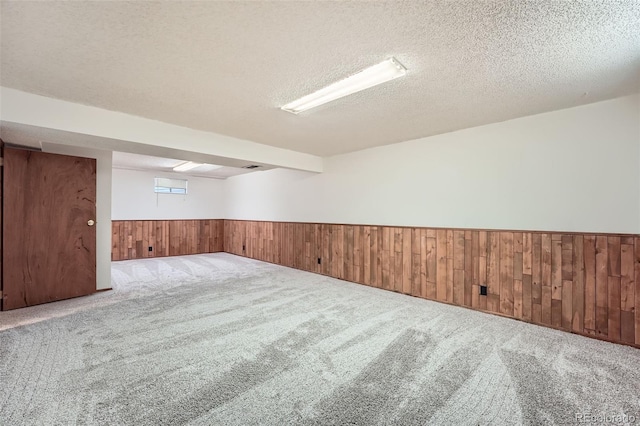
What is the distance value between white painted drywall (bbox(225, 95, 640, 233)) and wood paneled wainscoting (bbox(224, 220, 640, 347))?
0.57 ft

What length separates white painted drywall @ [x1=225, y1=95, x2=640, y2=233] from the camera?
263cm

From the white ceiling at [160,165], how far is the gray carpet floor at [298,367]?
3114mm

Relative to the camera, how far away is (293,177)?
6152mm

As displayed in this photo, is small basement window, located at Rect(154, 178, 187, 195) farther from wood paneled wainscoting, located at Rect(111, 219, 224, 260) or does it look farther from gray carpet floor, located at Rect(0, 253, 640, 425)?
gray carpet floor, located at Rect(0, 253, 640, 425)

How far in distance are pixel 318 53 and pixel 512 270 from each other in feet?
10.3

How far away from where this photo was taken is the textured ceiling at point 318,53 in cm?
151

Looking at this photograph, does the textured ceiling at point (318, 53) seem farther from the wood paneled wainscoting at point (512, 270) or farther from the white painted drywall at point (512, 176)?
the wood paneled wainscoting at point (512, 270)

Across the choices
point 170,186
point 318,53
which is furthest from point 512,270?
point 170,186

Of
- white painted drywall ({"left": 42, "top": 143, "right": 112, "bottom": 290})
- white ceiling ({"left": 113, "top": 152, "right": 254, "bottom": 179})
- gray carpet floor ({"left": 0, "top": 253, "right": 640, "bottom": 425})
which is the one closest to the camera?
gray carpet floor ({"left": 0, "top": 253, "right": 640, "bottom": 425})

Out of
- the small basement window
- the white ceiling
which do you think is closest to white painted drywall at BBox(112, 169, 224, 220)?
the small basement window

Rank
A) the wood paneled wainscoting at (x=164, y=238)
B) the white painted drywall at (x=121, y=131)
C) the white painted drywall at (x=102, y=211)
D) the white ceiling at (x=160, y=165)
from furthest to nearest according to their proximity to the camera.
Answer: the wood paneled wainscoting at (x=164, y=238)
the white ceiling at (x=160, y=165)
the white painted drywall at (x=102, y=211)
the white painted drywall at (x=121, y=131)

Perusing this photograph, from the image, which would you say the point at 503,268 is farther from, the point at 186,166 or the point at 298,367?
the point at 186,166

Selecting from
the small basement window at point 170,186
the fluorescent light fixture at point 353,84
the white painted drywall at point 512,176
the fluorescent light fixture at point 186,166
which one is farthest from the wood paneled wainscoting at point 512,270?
the small basement window at point 170,186

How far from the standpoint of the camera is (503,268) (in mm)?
3275
